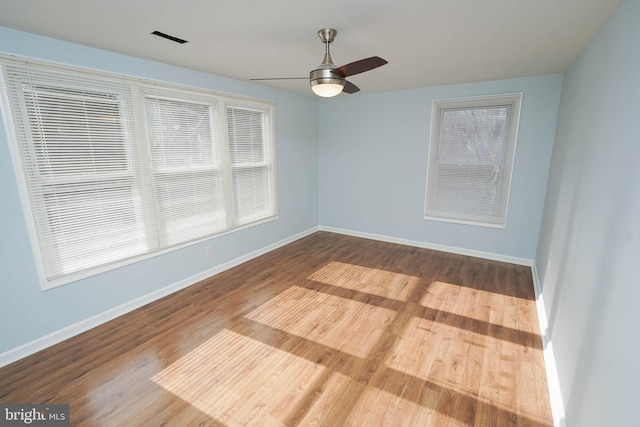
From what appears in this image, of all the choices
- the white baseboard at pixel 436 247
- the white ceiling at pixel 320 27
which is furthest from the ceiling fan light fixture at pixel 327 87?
the white baseboard at pixel 436 247

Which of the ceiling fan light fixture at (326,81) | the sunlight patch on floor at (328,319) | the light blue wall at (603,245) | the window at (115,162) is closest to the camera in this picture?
the light blue wall at (603,245)

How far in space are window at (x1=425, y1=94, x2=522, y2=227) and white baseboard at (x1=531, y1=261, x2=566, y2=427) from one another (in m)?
1.41

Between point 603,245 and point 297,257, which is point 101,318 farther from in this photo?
point 603,245

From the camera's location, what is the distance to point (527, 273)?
11.8 feet

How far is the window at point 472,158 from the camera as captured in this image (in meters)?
3.70

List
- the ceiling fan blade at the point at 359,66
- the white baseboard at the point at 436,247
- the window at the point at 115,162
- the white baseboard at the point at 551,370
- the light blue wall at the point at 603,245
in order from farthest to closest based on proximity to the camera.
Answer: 1. the white baseboard at the point at 436,247
2. the window at the point at 115,162
3. the ceiling fan blade at the point at 359,66
4. the white baseboard at the point at 551,370
5. the light blue wall at the point at 603,245

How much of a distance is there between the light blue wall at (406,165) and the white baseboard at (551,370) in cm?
123

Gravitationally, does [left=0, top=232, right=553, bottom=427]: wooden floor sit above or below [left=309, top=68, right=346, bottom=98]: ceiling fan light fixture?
below

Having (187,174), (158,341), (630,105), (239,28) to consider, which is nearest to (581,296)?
(630,105)

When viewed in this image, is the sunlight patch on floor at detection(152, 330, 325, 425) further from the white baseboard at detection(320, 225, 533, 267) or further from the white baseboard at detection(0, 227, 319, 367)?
the white baseboard at detection(320, 225, 533, 267)

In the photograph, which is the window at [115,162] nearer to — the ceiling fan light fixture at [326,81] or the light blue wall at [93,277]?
the light blue wall at [93,277]

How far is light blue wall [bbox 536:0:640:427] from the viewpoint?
1.06 m

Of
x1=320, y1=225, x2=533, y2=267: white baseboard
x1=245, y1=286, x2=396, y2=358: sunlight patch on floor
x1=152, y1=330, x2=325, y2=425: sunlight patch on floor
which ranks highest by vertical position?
x1=320, y1=225, x2=533, y2=267: white baseboard

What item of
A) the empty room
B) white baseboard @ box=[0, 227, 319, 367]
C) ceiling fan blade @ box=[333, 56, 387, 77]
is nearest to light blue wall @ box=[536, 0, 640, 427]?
the empty room
